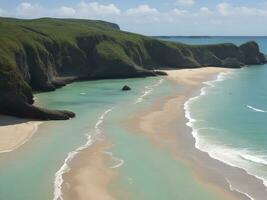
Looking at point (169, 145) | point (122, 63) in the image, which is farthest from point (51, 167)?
point (122, 63)

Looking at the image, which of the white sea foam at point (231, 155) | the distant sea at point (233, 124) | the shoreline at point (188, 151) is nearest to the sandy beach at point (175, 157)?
the shoreline at point (188, 151)

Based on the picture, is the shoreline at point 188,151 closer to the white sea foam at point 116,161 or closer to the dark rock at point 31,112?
the white sea foam at point 116,161

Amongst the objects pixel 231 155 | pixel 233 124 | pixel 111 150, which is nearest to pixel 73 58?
pixel 233 124

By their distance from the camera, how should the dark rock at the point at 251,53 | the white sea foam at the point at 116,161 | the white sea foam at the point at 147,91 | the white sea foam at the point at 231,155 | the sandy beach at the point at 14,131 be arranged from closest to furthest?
the white sea foam at the point at 116,161
the white sea foam at the point at 231,155
the sandy beach at the point at 14,131
the white sea foam at the point at 147,91
the dark rock at the point at 251,53

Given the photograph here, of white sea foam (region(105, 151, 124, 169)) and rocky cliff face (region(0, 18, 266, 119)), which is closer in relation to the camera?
white sea foam (region(105, 151, 124, 169))

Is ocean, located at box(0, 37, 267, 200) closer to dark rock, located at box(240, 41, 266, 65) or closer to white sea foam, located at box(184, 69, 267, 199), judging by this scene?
white sea foam, located at box(184, 69, 267, 199)

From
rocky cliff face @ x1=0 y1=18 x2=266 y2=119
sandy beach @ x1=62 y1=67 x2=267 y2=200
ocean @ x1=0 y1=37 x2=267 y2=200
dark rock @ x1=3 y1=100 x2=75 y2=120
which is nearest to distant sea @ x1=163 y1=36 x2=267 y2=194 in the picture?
ocean @ x1=0 y1=37 x2=267 y2=200
